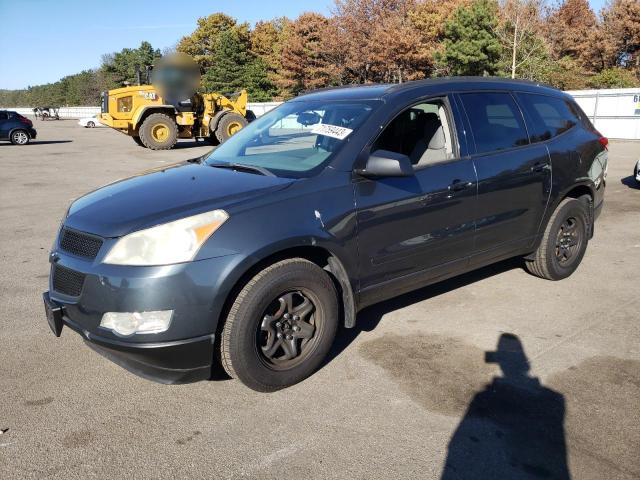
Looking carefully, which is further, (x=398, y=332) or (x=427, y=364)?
(x=398, y=332)

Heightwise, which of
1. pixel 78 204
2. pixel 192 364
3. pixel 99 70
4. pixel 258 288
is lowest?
pixel 192 364

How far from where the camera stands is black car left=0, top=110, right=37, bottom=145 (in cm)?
2506

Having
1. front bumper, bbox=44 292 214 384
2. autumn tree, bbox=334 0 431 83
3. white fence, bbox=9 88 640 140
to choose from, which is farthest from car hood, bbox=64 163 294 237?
autumn tree, bbox=334 0 431 83

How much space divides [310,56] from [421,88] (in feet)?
150

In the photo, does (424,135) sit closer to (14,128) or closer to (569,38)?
(14,128)

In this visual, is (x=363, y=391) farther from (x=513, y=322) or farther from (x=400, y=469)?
(x=513, y=322)

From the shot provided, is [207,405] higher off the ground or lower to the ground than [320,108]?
lower

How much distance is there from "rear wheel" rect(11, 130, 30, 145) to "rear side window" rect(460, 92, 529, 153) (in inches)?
1036

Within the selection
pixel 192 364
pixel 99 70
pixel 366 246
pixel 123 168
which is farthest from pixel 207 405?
pixel 99 70

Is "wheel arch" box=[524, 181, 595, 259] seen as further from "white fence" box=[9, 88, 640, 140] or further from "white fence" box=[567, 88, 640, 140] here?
"white fence" box=[567, 88, 640, 140]

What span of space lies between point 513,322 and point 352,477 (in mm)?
2175

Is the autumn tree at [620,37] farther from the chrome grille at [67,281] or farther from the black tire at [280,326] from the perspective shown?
the chrome grille at [67,281]

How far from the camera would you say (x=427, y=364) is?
3.48 m

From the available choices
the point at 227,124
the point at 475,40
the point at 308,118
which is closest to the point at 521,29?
the point at 475,40
